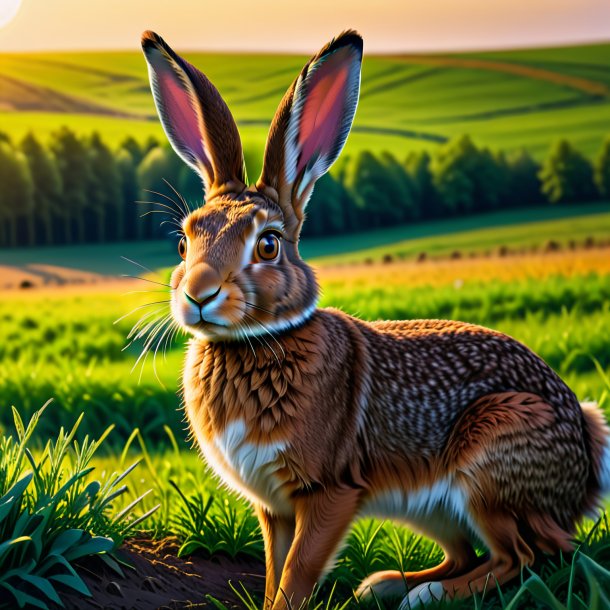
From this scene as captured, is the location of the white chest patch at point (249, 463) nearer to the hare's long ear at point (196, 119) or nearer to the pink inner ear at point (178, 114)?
the hare's long ear at point (196, 119)

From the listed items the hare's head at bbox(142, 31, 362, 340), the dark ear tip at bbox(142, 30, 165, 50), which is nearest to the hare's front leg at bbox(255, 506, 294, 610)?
the hare's head at bbox(142, 31, 362, 340)

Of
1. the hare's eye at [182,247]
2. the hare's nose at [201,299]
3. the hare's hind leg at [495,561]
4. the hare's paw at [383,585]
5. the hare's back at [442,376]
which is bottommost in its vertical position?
the hare's paw at [383,585]

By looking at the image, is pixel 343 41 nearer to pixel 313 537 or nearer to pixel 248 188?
pixel 248 188

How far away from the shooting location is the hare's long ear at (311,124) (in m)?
4.44

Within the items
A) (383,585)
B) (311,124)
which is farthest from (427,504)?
(311,124)

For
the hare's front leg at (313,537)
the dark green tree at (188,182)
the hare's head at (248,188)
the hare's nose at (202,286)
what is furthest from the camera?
the dark green tree at (188,182)

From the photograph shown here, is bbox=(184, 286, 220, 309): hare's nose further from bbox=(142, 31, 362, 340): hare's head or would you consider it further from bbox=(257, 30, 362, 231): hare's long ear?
bbox=(257, 30, 362, 231): hare's long ear

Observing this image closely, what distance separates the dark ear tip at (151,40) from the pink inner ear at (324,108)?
2.48 feet

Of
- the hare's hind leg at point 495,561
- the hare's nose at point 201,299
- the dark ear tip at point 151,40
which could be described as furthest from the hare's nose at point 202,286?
the hare's hind leg at point 495,561

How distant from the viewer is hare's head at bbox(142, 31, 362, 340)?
416cm

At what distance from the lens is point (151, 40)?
468 cm

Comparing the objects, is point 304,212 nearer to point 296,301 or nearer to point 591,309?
point 296,301

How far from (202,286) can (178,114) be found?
1.12 metres

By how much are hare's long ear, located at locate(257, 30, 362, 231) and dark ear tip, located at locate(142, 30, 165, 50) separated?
0.68 metres
